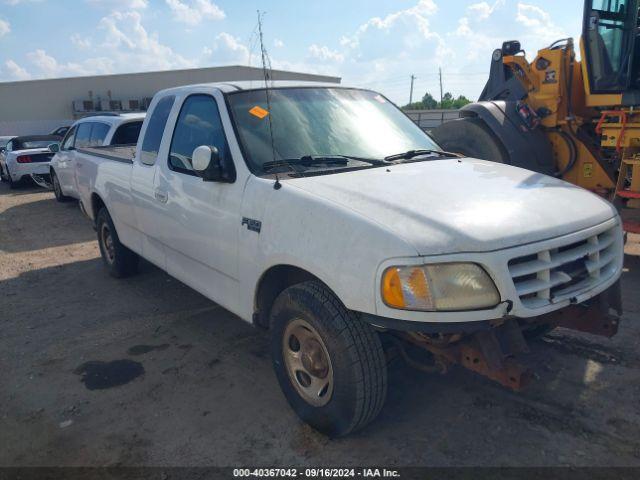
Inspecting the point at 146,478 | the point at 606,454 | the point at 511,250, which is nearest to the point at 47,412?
the point at 146,478

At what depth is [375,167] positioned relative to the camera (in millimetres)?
3576

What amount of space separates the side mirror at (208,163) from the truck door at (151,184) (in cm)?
103

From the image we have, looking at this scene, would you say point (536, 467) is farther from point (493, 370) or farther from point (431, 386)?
point (431, 386)

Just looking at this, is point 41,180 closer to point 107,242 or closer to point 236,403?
point 107,242

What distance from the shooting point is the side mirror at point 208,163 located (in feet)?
11.3

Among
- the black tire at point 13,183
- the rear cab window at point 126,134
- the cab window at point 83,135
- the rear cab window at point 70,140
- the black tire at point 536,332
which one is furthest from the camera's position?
the black tire at point 13,183

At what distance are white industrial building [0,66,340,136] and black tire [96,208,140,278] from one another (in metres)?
30.7

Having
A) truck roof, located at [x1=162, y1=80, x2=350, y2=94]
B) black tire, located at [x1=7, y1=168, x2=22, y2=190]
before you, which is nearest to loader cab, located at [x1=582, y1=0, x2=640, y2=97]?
truck roof, located at [x1=162, y1=80, x2=350, y2=94]

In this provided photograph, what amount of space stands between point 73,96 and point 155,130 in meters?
37.6

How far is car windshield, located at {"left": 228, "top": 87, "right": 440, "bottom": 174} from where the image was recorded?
11.9ft

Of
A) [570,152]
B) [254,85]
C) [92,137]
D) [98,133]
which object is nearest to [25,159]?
[92,137]

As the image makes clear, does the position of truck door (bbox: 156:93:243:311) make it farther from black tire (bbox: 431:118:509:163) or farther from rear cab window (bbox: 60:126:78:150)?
rear cab window (bbox: 60:126:78:150)

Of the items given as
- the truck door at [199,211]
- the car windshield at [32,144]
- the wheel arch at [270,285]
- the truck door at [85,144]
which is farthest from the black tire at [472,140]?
the car windshield at [32,144]

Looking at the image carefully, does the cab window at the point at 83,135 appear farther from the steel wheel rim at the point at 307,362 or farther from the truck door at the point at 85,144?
the steel wheel rim at the point at 307,362
